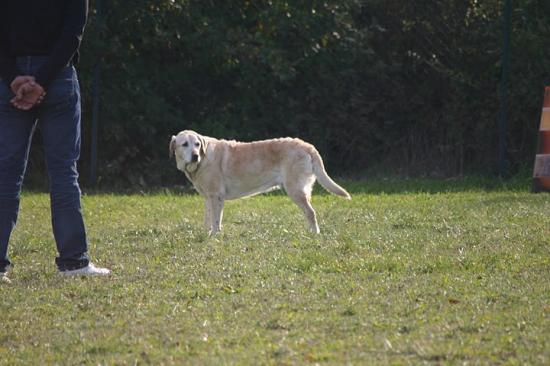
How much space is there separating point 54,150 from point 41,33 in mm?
731

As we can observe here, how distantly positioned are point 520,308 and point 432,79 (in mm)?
11447

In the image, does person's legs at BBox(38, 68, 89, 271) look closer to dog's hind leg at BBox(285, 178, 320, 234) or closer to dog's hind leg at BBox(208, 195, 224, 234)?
dog's hind leg at BBox(208, 195, 224, 234)

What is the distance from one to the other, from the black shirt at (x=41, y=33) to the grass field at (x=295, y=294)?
53.0 inches

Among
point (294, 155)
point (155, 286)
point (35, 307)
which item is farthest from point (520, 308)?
point (294, 155)

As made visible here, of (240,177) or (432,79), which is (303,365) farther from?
(432,79)

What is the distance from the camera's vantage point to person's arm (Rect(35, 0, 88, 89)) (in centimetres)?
622

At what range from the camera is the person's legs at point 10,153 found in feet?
20.7

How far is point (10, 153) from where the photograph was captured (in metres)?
6.34

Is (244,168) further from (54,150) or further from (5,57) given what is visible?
(5,57)

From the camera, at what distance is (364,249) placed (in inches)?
296

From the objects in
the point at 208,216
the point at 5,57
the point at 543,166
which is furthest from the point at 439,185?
the point at 5,57

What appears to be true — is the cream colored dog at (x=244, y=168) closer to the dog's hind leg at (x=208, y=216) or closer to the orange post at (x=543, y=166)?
the dog's hind leg at (x=208, y=216)

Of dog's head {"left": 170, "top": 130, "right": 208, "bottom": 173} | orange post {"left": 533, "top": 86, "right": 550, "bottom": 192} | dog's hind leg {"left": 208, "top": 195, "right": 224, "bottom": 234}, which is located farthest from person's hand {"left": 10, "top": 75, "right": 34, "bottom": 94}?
orange post {"left": 533, "top": 86, "right": 550, "bottom": 192}

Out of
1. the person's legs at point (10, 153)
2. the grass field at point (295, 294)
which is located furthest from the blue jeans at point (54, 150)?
the grass field at point (295, 294)
